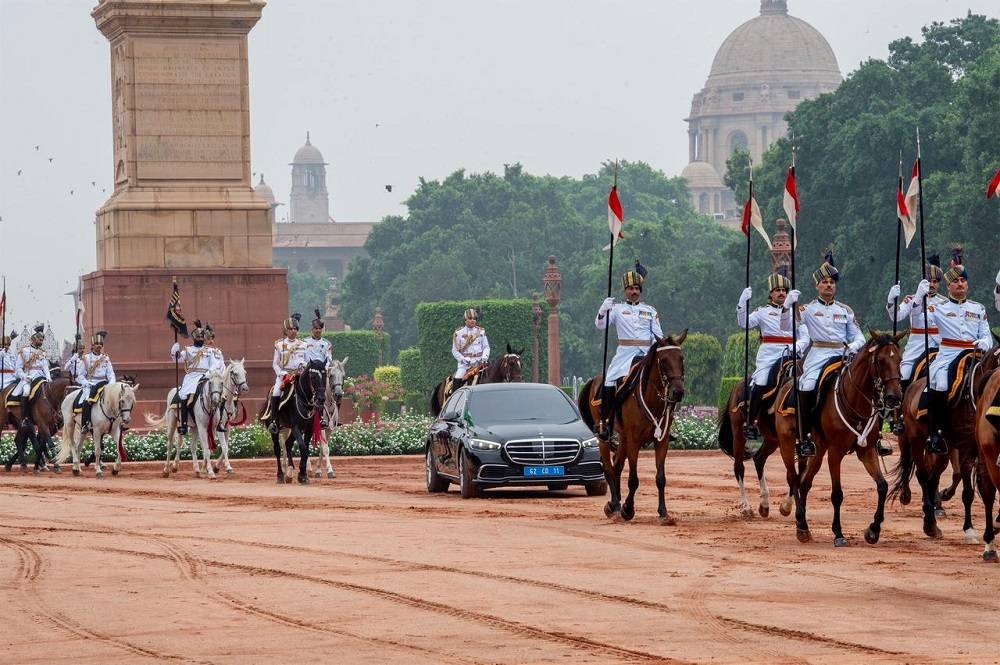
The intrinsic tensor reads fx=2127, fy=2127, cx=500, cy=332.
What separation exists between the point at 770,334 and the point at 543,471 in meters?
4.35

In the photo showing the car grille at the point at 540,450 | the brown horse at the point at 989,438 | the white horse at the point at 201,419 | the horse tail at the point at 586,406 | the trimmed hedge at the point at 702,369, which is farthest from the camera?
the trimmed hedge at the point at 702,369

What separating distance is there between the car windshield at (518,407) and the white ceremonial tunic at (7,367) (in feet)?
42.2

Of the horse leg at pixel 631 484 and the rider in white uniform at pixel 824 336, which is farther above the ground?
the rider in white uniform at pixel 824 336

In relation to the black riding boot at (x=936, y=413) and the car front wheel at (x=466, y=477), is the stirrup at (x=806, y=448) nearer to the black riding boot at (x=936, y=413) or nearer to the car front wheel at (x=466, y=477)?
the black riding boot at (x=936, y=413)

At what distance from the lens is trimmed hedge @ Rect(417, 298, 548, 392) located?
75750 millimetres

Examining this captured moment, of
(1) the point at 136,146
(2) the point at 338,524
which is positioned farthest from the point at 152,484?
(1) the point at 136,146

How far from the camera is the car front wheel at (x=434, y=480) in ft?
90.4

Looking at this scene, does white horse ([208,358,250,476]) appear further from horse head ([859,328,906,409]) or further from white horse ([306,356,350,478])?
horse head ([859,328,906,409])

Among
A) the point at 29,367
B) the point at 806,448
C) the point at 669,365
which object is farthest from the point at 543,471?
the point at 29,367

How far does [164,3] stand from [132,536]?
74.9ft

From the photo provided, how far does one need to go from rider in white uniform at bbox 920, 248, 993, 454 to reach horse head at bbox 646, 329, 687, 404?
2632mm

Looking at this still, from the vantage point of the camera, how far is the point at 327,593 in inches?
607

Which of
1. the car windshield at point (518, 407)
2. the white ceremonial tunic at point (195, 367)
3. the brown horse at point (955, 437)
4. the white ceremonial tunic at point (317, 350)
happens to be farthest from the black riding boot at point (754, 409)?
A: the white ceremonial tunic at point (195, 367)

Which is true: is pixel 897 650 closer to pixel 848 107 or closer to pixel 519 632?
pixel 519 632
